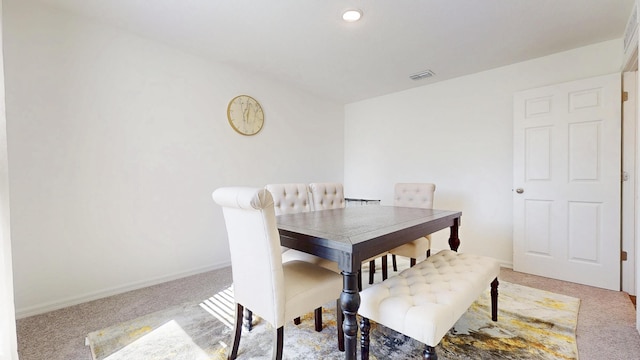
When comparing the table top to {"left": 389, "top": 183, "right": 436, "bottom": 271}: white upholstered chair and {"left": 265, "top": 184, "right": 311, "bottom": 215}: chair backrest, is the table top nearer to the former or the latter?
{"left": 265, "top": 184, "right": 311, "bottom": 215}: chair backrest

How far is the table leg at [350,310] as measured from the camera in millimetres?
1289

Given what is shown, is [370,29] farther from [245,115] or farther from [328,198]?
[245,115]

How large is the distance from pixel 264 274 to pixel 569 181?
3105 millimetres

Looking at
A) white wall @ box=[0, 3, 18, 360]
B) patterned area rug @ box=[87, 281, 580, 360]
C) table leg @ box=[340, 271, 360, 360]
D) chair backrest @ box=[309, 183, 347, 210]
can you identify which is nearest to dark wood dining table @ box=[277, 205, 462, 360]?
table leg @ box=[340, 271, 360, 360]

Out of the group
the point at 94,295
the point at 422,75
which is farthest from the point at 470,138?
the point at 94,295

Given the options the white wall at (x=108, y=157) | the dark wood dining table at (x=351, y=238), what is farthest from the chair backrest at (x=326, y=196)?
the white wall at (x=108, y=157)

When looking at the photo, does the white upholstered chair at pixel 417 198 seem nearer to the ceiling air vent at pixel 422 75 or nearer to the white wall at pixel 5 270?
the ceiling air vent at pixel 422 75

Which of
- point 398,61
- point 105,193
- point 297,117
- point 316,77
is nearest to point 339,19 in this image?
point 398,61

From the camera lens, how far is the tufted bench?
121 centimetres

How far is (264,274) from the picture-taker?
1339 millimetres

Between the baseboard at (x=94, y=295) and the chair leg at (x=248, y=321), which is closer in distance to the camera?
the chair leg at (x=248, y=321)

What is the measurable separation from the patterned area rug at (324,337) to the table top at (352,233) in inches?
25.7

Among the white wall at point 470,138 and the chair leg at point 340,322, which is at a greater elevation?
the white wall at point 470,138

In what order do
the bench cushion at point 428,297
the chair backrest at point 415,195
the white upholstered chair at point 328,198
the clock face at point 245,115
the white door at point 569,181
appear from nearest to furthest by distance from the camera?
the bench cushion at point 428,297 → the white door at point 569,181 → the white upholstered chair at point 328,198 → the chair backrest at point 415,195 → the clock face at point 245,115
